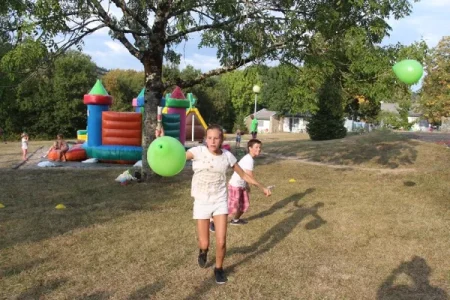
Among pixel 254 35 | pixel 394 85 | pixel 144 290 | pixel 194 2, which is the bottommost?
pixel 144 290

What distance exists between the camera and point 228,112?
2430 inches

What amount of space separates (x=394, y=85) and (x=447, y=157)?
724cm

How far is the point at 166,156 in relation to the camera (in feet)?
15.5

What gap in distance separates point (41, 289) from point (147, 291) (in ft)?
3.63

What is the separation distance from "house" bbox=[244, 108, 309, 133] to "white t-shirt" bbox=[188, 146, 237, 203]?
2622 inches

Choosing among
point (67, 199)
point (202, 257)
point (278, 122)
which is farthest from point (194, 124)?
point (278, 122)

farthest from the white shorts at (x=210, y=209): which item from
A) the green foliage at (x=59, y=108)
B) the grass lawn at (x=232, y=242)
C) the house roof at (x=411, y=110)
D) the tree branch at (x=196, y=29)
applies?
the green foliage at (x=59, y=108)

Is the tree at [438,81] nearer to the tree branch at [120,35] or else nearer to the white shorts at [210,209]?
the tree branch at [120,35]

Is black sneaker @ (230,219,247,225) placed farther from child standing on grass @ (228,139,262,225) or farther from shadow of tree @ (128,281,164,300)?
shadow of tree @ (128,281,164,300)

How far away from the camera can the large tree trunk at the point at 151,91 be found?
36.5ft

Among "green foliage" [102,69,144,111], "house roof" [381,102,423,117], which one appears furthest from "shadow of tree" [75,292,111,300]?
"green foliage" [102,69,144,111]

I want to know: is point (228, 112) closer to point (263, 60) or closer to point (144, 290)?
point (263, 60)

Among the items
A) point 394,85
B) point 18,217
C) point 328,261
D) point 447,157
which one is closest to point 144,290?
point 328,261

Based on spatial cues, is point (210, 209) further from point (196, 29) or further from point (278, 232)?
point (196, 29)
